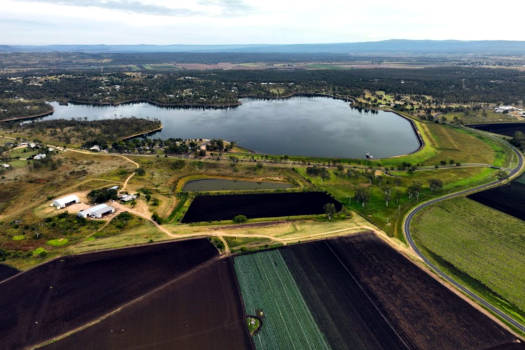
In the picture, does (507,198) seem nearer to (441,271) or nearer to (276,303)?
(441,271)

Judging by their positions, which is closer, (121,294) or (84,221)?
(121,294)

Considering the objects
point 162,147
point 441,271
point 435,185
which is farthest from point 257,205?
point 162,147

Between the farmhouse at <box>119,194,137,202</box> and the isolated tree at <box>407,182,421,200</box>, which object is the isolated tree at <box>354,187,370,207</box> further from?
the farmhouse at <box>119,194,137,202</box>

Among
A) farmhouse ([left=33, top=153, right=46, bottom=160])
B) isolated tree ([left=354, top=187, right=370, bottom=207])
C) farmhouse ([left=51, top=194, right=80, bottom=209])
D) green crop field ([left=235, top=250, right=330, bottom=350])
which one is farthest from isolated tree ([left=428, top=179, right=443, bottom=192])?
farmhouse ([left=33, top=153, right=46, bottom=160])

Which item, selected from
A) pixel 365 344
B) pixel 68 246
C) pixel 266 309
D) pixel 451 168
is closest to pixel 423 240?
pixel 365 344

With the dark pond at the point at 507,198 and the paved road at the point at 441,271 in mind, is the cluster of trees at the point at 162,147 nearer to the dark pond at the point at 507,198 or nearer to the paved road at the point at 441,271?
the paved road at the point at 441,271

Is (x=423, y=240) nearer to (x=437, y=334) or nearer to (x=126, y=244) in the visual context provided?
(x=437, y=334)
